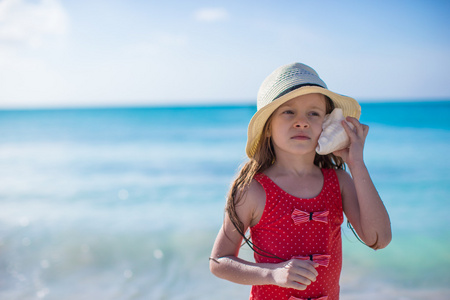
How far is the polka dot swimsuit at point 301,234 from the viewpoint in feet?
5.97

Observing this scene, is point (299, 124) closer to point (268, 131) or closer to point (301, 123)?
point (301, 123)

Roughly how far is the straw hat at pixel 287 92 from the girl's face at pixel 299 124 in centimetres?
5

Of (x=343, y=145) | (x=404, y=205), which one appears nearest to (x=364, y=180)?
(x=343, y=145)

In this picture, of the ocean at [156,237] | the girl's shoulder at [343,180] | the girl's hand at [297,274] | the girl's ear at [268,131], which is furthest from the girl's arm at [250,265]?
the ocean at [156,237]

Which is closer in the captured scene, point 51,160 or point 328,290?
point 328,290

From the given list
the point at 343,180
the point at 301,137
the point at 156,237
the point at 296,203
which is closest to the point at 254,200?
the point at 296,203

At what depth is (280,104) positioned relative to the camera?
6.06 feet

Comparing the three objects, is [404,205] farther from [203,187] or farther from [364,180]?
[364,180]

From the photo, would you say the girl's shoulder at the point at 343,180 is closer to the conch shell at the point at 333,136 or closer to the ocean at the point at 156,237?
the conch shell at the point at 333,136

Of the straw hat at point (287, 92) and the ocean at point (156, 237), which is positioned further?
the ocean at point (156, 237)

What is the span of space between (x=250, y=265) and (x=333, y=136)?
2.19 feet

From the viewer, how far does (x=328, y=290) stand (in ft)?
6.14

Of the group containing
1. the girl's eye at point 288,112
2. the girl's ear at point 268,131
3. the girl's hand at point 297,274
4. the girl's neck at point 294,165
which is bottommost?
the girl's hand at point 297,274

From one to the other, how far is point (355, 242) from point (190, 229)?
234cm
